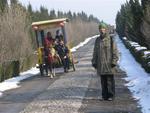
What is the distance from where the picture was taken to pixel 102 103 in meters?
13.9

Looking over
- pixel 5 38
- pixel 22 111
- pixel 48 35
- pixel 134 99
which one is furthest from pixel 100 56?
pixel 5 38

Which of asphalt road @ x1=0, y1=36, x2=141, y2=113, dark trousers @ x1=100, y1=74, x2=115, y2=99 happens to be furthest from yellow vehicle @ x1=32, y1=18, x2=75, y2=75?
dark trousers @ x1=100, y1=74, x2=115, y2=99

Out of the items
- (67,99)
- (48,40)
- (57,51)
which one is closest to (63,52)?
(57,51)

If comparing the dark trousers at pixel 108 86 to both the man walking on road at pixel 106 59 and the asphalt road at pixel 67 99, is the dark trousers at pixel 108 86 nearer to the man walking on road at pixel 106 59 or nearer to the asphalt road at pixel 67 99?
the man walking on road at pixel 106 59

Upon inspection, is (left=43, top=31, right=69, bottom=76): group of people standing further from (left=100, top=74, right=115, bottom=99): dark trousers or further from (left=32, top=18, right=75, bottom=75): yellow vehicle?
(left=100, top=74, right=115, bottom=99): dark trousers

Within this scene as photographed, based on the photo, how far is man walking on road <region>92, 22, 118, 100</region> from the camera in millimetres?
14117

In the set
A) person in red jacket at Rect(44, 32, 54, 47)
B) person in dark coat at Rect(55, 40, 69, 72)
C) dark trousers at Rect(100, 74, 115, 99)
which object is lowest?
dark trousers at Rect(100, 74, 115, 99)

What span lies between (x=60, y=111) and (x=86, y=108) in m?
0.75

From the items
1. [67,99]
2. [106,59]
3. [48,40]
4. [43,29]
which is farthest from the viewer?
[43,29]

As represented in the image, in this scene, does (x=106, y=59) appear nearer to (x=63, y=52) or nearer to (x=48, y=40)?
(x=48, y=40)

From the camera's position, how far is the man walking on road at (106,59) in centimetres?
1412

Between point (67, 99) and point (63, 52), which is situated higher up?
point (63, 52)

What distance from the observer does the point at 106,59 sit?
1416 centimetres

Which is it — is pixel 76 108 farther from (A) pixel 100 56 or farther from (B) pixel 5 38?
(B) pixel 5 38
